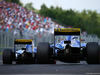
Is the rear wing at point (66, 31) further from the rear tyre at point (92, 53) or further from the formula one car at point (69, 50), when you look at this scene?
the rear tyre at point (92, 53)

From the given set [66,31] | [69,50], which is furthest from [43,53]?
[66,31]

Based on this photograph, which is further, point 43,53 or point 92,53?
point 43,53

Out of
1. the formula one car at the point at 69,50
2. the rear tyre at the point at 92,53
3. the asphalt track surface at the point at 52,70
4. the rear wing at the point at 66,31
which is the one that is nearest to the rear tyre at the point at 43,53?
the formula one car at the point at 69,50

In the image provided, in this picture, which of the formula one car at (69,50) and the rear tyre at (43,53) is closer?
the formula one car at (69,50)

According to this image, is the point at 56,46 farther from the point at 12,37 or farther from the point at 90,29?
the point at 90,29

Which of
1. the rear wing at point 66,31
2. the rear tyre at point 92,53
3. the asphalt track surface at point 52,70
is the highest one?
the rear wing at point 66,31

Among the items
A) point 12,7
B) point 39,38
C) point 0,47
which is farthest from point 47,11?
point 0,47

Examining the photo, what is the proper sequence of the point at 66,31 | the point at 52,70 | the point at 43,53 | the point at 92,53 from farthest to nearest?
the point at 66,31 < the point at 43,53 < the point at 92,53 < the point at 52,70

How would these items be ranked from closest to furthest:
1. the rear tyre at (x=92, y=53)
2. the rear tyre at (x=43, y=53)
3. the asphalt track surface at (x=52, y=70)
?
the asphalt track surface at (x=52, y=70), the rear tyre at (x=92, y=53), the rear tyre at (x=43, y=53)

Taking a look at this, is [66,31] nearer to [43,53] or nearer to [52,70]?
[43,53]

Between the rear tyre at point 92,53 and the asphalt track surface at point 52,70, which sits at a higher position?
the rear tyre at point 92,53

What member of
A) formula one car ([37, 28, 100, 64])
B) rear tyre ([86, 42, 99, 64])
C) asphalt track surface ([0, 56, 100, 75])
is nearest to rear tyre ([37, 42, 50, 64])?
formula one car ([37, 28, 100, 64])

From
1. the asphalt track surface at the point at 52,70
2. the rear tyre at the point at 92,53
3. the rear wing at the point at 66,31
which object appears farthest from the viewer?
the rear wing at the point at 66,31

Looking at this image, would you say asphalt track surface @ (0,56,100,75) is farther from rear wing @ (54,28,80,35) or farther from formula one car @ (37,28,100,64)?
rear wing @ (54,28,80,35)
